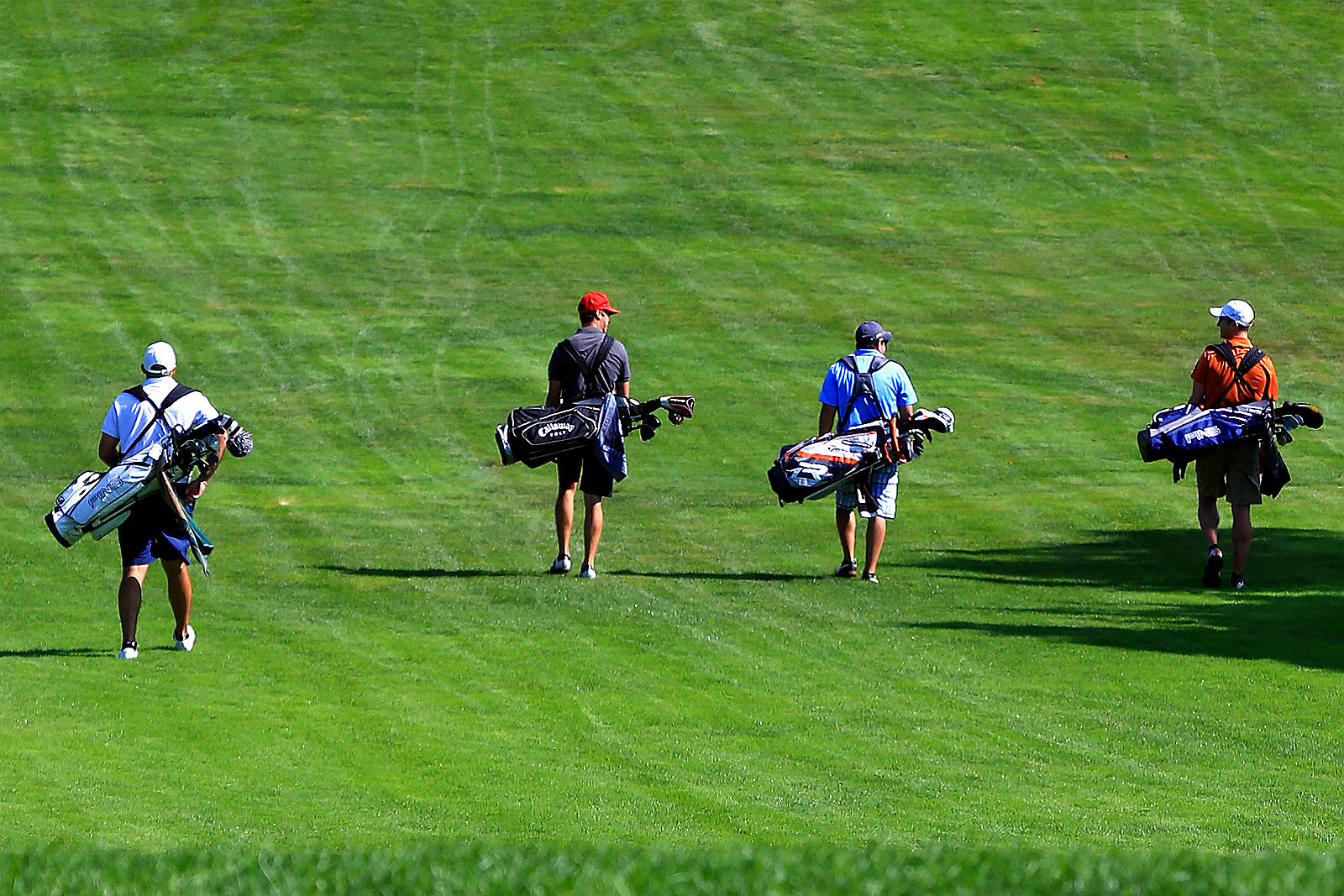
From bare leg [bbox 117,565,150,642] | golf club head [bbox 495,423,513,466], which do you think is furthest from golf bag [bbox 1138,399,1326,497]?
bare leg [bbox 117,565,150,642]

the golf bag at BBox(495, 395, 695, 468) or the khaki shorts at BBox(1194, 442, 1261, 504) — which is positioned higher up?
the khaki shorts at BBox(1194, 442, 1261, 504)

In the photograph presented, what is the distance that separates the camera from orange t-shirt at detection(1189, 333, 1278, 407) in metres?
13.4

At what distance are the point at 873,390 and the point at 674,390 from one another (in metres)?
9.28

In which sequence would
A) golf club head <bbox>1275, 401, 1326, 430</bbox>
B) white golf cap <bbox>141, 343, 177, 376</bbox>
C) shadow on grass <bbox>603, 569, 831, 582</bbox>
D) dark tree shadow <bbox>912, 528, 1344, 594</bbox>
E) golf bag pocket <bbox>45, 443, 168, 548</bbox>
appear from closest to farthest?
golf bag pocket <bbox>45, 443, 168, 548</bbox> < white golf cap <bbox>141, 343, 177, 376</bbox> < golf club head <bbox>1275, 401, 1326, 430</bbox> < dark tree shadow <bbox>912, 528, 1344, 594</bbox> < shadow on grass <bbox>603, 569, 831, 582</bbox>

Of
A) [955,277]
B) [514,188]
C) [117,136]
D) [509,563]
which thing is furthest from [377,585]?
[117,136]

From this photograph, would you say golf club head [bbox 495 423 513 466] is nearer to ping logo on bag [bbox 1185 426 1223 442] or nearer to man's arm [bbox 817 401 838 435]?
man's arm [bbox 817 401 838 435]

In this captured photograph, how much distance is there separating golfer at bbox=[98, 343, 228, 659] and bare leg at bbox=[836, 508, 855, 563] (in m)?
4.80

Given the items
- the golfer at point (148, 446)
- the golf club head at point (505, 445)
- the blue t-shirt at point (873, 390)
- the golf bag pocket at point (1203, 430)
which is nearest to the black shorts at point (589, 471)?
the golf club head at point (505, 445)

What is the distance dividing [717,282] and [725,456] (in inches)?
368

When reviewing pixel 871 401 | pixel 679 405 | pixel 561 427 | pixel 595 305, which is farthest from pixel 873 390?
pixel 561 427

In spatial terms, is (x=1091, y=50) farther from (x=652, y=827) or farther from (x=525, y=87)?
(x=652, y=827)

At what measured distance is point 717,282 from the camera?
2880 cm

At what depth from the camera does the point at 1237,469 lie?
531 inches

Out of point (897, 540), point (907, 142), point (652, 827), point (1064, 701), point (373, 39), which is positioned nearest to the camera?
point (652, 827)
